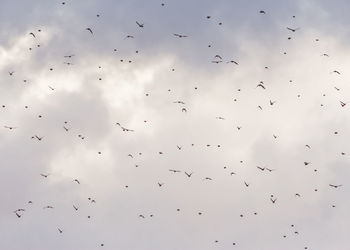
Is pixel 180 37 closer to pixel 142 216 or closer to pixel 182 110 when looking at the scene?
pixel 182 110

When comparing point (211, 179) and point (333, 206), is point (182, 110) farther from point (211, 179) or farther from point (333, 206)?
point (333, 206)

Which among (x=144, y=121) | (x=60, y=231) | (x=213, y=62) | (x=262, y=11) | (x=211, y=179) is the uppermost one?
(x=262, y=11)

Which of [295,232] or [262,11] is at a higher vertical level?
[262,11]

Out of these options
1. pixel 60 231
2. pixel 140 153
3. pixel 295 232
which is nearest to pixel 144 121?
pixel 140 153

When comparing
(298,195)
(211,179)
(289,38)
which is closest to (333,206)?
(298,195)

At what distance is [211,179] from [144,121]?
7.00 meters

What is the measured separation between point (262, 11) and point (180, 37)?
658cm

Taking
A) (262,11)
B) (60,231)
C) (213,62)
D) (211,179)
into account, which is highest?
(262,11)

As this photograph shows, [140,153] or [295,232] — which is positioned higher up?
[140,153]

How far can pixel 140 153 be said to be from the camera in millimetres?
52906

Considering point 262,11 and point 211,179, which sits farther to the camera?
point 211,179

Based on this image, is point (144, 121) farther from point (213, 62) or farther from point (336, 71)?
point (336, 71)

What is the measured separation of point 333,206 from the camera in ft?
167

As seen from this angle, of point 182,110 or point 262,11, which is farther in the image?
point 182,110
